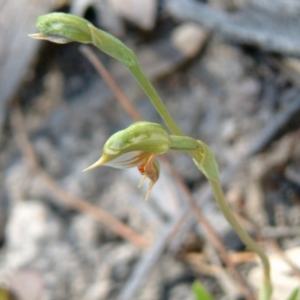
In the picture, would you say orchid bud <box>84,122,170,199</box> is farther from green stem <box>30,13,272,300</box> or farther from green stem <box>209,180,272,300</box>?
green stem <box>209,180,272,300</box>

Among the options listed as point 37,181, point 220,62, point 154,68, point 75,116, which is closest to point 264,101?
point 220,62

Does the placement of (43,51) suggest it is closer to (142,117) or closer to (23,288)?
(142,117)

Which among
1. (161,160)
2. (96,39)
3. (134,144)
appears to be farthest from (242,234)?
(161,160)

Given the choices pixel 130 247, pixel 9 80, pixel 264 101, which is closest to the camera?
pixel 130 247

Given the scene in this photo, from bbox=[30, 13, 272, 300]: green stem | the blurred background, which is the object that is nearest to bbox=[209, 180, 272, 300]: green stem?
bbox=[30, 13, 272, 300]: green stem

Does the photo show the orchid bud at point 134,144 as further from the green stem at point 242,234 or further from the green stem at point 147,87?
the green stem at point 242,234

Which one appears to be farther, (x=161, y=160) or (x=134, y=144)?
(x=161, y=160)

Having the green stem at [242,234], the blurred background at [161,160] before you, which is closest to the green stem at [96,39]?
the green stem at [242,234]

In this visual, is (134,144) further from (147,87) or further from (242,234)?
(242,234)

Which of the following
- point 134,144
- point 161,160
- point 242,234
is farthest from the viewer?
point 161,160
